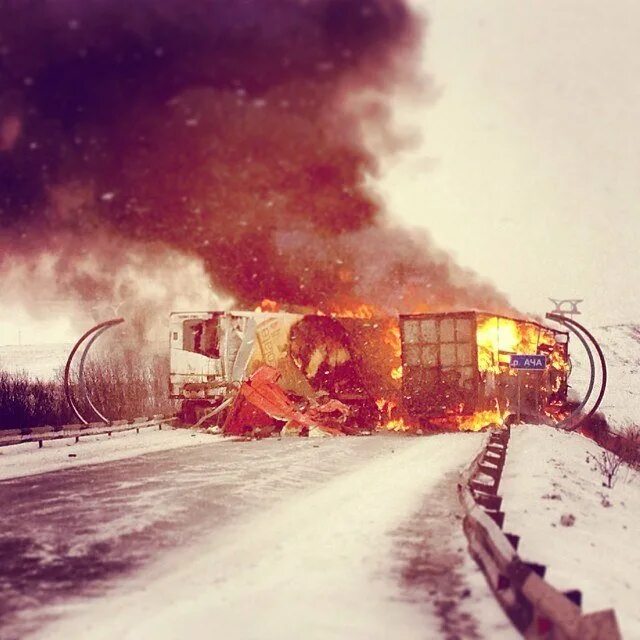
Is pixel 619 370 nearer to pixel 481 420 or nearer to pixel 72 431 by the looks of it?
pixel 481 420

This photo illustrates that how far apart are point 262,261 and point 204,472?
1924cm

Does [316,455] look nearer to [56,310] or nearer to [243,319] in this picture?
[243,319]

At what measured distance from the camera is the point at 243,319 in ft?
65.6

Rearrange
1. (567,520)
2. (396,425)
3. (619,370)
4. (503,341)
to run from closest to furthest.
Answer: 1. (567,520)
2. (503,341)
3. (396,425)
4. (619,370)

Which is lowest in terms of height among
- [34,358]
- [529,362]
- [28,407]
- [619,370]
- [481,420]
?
[619,370]

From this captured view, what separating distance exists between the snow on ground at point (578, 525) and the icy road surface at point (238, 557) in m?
0.74

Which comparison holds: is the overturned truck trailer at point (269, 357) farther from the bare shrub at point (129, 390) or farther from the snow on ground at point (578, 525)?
the snow on ground at point (578, 525)

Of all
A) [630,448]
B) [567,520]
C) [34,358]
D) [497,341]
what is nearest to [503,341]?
[497,341]

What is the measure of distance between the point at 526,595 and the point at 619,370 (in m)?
98.2

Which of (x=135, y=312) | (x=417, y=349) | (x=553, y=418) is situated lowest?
(x=553, y=418)

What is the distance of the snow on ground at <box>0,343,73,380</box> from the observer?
5847 centimetres

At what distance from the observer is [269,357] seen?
20844 mm

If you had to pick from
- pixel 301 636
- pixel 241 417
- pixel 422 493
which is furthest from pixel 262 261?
pixel 301 636

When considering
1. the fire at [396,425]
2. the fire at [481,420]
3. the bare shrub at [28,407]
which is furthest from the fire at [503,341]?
the bare shrub at [28,407]
